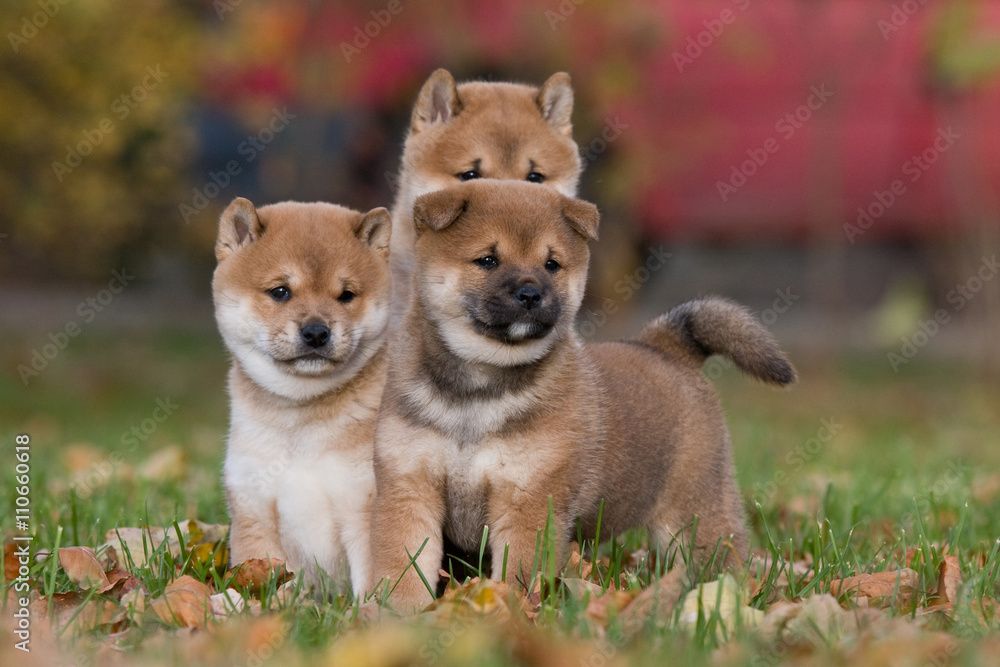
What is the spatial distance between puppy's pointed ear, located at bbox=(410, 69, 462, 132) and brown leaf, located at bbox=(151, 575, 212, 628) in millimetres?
2517

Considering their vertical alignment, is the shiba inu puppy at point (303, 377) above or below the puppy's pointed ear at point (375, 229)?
below

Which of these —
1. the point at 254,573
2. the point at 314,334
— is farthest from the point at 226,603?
the point at 314,334

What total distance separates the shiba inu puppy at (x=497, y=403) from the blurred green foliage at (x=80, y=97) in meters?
6.07

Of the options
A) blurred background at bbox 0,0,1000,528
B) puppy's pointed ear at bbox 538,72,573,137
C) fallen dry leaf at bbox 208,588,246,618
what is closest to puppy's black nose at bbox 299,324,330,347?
fallen dry leaf at bbox 208,588,246,618

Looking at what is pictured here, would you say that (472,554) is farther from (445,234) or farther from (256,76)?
(256,76)

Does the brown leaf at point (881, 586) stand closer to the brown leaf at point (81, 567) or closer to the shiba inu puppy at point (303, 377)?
the shiba inu puppy at point (303, 377)

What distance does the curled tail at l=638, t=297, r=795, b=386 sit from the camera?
4.04m

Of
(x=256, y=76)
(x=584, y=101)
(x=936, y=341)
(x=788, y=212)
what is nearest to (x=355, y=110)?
(x=256, y=76)

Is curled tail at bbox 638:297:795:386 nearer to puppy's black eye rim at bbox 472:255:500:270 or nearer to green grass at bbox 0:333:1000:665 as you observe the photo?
green grass at bbox 0:333:1000:665

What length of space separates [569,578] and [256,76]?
8.06 meters

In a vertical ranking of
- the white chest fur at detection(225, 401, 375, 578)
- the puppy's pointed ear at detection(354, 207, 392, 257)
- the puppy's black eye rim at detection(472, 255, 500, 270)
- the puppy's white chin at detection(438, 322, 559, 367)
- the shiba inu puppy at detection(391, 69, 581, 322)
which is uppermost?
the shiba inu puppy at detection(391, 69, 581, 322)

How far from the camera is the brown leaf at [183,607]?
3.03 metres

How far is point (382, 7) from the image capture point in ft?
32.0

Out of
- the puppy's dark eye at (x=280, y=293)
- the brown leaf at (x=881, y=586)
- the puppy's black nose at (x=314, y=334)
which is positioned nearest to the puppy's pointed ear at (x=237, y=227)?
the puppy's dark eye at (x=280, y=293)
